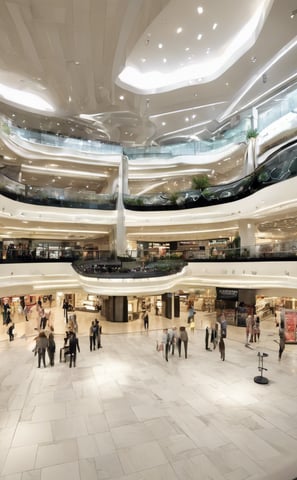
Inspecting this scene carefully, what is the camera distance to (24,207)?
16781 mm

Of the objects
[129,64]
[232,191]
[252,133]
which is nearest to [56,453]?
[232,191]

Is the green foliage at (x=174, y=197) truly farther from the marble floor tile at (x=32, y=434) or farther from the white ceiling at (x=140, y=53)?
the marble floor tile at (x=32, y=434)

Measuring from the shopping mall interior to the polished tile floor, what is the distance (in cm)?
4

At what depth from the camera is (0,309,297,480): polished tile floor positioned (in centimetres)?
483

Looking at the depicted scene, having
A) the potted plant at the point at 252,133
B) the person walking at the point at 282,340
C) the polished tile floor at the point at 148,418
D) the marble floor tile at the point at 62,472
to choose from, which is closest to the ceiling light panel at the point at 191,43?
the potted plant at the point at 252,133

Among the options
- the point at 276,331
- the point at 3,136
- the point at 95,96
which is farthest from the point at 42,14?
the point at 276,331

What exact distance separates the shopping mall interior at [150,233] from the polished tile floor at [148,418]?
0.04 metres

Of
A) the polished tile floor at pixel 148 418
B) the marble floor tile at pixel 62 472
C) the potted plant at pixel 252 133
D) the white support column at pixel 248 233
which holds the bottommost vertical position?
the polished tile floor at pixel 148 418

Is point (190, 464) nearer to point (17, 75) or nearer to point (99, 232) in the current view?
point (17, 75)

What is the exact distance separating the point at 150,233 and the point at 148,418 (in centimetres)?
1821

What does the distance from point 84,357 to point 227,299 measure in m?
9.79

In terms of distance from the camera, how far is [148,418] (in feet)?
21.0

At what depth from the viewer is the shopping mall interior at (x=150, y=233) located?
5.80 metres

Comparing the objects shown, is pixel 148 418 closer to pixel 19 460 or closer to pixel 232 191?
pixel 19 460
